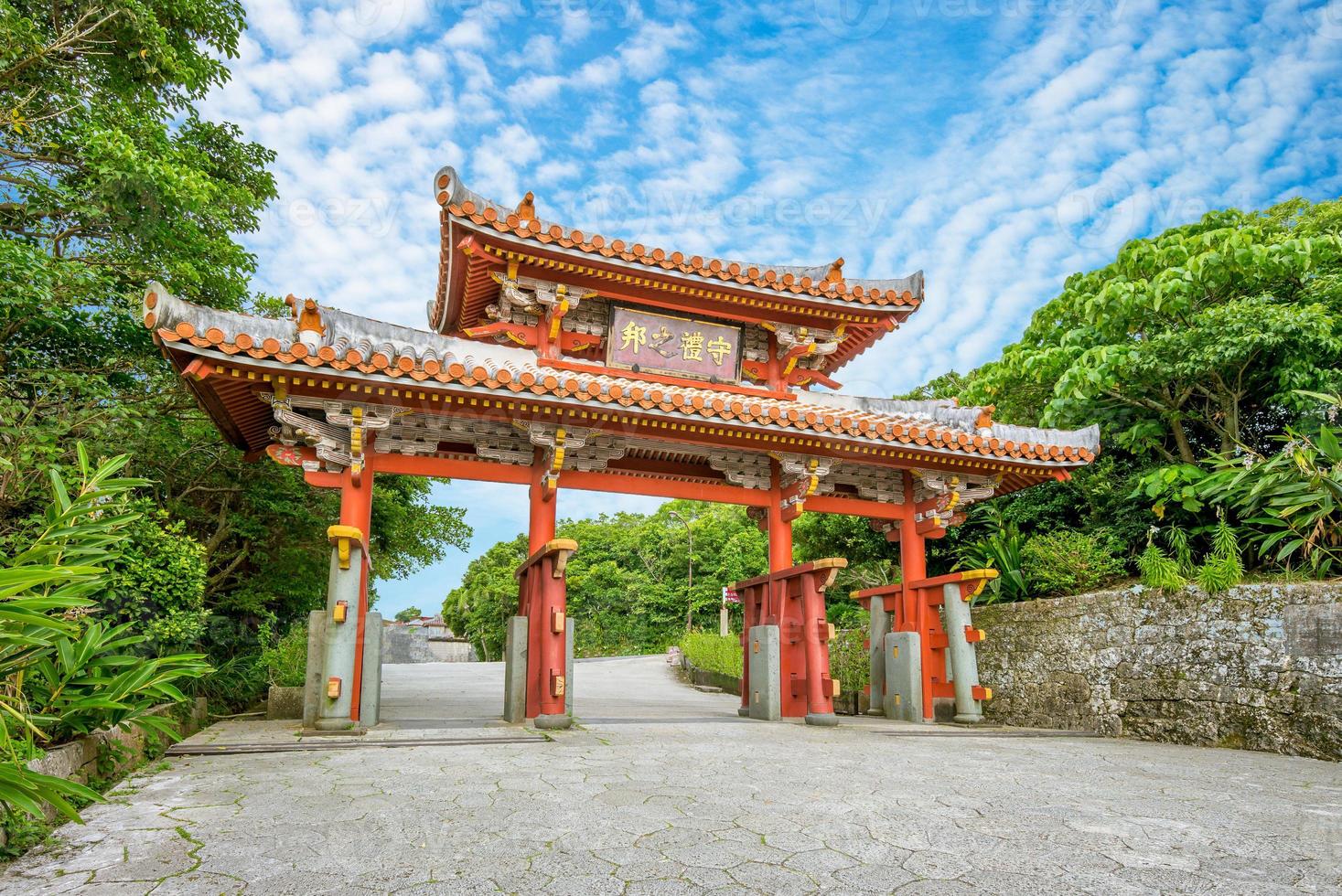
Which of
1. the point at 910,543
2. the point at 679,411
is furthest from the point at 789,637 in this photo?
the point at 679,411

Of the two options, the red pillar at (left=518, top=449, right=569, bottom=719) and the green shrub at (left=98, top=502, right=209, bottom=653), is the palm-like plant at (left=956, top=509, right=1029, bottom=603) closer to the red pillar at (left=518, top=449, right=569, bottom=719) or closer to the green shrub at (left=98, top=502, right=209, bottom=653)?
the red pillar at (left=518, top=449, right=569, bottom=719)

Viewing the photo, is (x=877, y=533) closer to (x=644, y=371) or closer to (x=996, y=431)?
(x=996, y=431)

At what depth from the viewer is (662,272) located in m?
9.45

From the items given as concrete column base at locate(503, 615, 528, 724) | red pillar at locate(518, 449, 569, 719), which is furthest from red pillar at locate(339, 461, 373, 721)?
red pillar at locate(518, 449, 569, 719)

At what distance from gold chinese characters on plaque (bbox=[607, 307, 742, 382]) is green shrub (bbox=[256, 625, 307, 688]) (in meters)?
4.63

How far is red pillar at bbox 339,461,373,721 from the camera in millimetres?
6867

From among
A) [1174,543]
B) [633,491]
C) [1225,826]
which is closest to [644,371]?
[633,491]

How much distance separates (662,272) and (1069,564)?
578 cm

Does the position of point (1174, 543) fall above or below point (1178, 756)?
above

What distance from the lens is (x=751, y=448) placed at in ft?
29.1

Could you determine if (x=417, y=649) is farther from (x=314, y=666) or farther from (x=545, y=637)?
(x=545, y=637)

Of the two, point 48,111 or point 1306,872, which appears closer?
point 1306,872

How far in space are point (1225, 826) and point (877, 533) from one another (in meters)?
10.7

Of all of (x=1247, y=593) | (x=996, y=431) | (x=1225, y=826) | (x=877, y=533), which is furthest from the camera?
(x=877, y=533)
